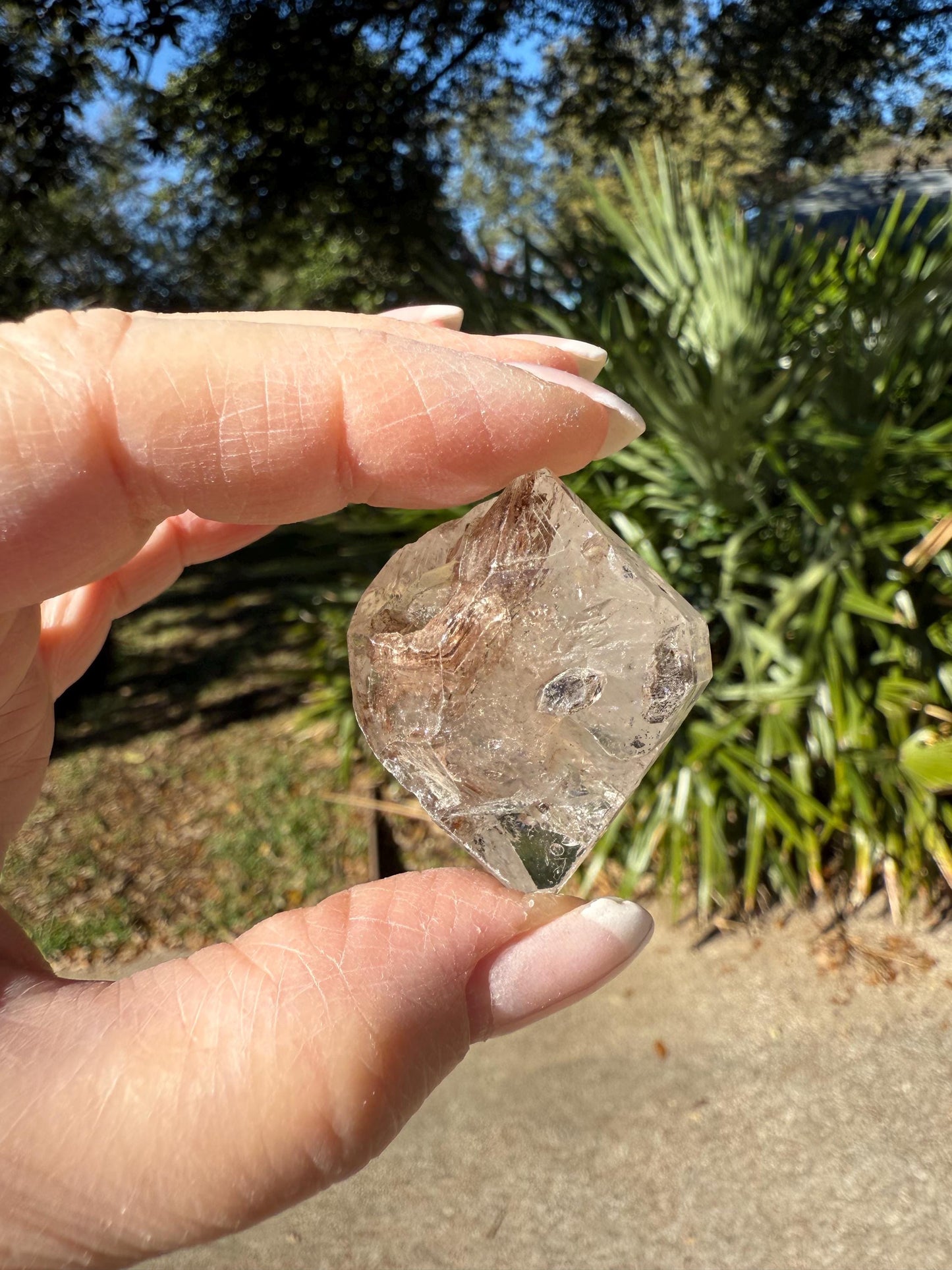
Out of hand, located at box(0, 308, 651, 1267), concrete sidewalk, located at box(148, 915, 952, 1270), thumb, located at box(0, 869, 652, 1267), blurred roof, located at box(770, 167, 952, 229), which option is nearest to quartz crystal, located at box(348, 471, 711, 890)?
hand, located at box(0, 308, 651, 1267)

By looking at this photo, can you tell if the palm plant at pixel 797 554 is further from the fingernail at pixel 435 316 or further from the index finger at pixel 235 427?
the index finger at pixel 235 427

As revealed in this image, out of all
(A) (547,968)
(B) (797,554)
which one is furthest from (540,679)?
(B) (797,554)

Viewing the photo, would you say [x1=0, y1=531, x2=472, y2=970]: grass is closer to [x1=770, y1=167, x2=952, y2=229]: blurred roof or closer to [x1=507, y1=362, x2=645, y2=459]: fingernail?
[x1=507, y1=362, x2=645, y2=459]: fingernail

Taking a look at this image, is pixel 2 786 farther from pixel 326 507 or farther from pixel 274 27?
pixel 274 27

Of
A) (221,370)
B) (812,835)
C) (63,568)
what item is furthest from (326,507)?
(812,835)

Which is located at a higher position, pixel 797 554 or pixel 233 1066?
pixel 797 554

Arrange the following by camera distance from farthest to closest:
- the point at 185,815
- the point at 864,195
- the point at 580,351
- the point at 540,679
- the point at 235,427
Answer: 1. the point at 864,195
2. the point at 185,815
3. the point at 580,351
4. the point at 540,679
5. the point at 235,427

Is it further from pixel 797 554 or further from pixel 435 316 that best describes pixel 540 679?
pixel 797 554
